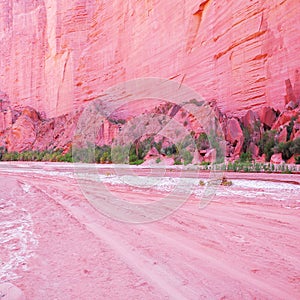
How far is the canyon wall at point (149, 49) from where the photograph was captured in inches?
682

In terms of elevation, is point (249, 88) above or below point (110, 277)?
above

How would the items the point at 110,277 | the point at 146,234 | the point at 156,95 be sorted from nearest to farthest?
the point at 110,277 → the point at 146,234 → the point at 156,95

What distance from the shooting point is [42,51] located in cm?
4106

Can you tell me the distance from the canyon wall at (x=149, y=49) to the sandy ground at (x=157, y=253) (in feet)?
44.1

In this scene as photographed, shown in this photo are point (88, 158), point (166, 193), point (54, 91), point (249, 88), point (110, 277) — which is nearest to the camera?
point (110, 277)

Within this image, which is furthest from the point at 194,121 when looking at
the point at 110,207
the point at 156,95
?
the point at 110,207

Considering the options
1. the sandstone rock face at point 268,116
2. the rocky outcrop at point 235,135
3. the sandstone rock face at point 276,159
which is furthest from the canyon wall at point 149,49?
the sandstone rock face at point 276,159

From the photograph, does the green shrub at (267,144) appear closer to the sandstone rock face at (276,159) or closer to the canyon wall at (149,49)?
the sandstone rock face at (276,159)

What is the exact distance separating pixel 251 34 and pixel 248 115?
5.71m

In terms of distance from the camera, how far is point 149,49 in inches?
1059

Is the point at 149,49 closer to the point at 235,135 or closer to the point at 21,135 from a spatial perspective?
the point at 235,135

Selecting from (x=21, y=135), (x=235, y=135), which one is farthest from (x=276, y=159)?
(x=21, y=135)

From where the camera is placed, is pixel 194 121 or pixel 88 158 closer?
pixel 194 121

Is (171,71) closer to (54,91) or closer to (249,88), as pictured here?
(249,88)
